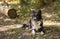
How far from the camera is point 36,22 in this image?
640cm

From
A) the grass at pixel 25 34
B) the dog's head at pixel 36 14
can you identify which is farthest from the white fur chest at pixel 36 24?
the grass at pixel 25 34

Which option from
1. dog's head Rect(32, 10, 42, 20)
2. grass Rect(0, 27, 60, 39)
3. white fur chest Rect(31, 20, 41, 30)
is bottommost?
grass Rect(0, 27, 60, 39)

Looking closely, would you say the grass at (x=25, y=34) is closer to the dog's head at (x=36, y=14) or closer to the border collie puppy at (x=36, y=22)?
the border collie puppy at (x=36, y=22)

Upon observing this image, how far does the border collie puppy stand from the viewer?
630cm

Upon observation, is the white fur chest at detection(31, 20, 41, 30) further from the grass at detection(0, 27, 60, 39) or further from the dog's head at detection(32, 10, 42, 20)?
the grass at detection(0, 27, 60, 39)

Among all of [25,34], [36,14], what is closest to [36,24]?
[36,14]

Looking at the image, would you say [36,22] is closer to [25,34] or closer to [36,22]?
[36,22]

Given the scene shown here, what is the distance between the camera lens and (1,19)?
8.87m

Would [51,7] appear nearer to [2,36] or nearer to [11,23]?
[11,23]

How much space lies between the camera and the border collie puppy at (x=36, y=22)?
248 inches

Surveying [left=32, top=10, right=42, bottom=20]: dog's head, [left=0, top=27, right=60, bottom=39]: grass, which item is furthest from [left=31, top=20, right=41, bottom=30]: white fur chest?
[left=0, top=27, right=60, bottom=39]: grass

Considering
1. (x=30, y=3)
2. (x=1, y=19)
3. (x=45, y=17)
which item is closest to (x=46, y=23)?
(x=45, y=17)

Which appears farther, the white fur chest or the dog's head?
the white fur chest

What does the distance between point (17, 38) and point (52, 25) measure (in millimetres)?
1671
